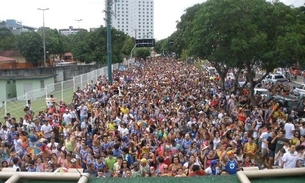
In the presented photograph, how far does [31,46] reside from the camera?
54.3 meters

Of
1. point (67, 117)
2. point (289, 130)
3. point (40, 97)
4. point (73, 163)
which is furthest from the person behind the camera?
point (40, 97)

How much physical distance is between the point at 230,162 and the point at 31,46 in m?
50.4

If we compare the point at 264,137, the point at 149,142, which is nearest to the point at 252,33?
the point at 264,137

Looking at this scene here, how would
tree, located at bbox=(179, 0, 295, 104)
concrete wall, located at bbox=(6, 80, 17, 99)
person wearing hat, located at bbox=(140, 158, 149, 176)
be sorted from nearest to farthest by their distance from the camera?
person wearing hat, located at bbox=(140, 158, 149, 176) < tree, located at bbox=(179, 0, 295, 104) < concrete wall, located at bbox=(6, 80, 17, 99)

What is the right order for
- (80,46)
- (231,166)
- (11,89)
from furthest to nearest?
1. (80,46)
2. (11,89)
3. (231,166)

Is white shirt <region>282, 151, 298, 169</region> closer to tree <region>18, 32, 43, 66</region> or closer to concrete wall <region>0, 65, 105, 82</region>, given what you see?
concrete wall <region>0, 65, 105, 82</region>

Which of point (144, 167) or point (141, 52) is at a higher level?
point (141, 52)

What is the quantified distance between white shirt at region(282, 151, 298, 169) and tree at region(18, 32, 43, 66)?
1977 inches

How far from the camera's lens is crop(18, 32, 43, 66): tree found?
178 ft

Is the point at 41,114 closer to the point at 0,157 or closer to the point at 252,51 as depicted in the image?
the point at 0,157

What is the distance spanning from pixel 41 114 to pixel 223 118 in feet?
22.3

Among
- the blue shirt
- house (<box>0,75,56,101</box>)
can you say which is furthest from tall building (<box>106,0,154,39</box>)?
the blue shirt

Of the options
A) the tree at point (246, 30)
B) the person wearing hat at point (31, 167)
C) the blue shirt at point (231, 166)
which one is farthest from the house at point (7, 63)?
the blue shirt at point (231, 166)

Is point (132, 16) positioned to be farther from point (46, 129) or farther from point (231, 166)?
point (231, 166)
